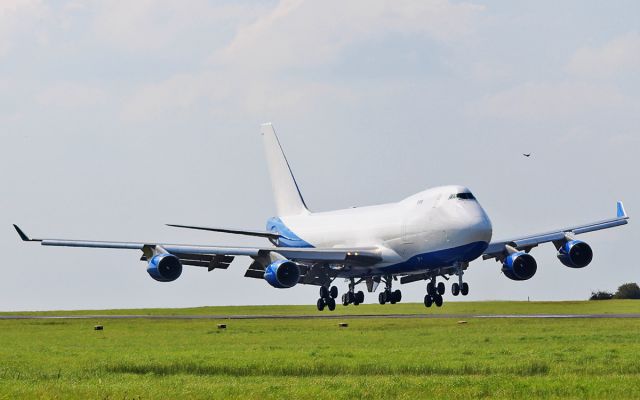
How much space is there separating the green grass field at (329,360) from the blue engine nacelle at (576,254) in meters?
9.22

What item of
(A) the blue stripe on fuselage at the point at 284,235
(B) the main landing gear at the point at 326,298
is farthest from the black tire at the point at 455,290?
(A) the blue stripe on fuselage at the point at 284,235

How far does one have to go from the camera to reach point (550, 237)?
79.1 meters

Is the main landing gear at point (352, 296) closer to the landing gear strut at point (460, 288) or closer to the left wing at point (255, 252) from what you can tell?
the left wing at point (255, 252)

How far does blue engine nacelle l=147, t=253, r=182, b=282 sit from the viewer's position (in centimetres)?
7775

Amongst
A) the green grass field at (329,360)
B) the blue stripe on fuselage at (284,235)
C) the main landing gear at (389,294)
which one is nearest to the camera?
the green grass field at (329,360)

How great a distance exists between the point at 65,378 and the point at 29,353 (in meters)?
12.1

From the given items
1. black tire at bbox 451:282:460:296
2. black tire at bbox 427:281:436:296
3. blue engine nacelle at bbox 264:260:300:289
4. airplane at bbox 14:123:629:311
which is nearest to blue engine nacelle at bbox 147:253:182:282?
airplane at bbox 14:123:629:311

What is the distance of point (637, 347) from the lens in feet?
157

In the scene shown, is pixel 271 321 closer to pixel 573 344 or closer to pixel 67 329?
pixel 67 329

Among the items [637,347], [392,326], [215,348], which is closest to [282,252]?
[392,326]

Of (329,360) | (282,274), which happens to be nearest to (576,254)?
(282,274)

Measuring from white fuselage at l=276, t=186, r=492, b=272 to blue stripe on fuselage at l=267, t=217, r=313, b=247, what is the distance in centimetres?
408

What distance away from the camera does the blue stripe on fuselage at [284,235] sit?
91.5 meters

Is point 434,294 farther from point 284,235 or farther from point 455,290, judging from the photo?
point 284,235
